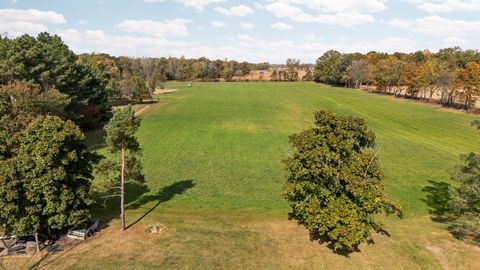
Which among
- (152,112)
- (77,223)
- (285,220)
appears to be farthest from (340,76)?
(77,223)

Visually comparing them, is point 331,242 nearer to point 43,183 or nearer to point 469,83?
point 43,183

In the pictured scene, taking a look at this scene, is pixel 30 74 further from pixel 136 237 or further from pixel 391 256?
pixel 391 256

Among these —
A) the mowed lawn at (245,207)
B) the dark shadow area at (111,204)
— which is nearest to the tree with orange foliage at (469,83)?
the mowed lawn at (245,207)

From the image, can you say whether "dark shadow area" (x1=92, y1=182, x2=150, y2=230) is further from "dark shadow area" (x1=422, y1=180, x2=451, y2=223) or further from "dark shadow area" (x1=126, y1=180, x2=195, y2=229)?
"dark shadow area" (x1=422, y1=180, x2=451, y2=223)

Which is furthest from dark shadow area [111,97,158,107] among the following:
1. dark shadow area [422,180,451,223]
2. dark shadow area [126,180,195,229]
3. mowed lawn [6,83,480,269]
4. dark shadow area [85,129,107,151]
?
dark shadow area [422,180,451,223]

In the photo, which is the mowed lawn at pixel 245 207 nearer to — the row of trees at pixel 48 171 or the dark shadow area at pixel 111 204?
the dark shadow area at pixel 111 204

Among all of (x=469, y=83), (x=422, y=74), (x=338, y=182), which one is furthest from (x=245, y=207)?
(x=422, y=74)
